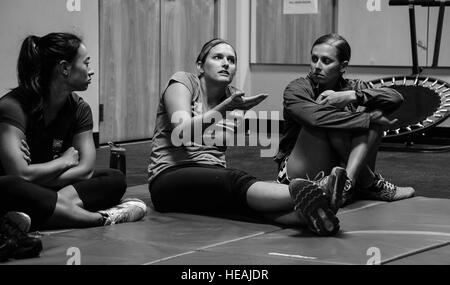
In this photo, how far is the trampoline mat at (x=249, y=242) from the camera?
2.77m

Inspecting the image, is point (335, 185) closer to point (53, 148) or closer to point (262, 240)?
point (262, 240)

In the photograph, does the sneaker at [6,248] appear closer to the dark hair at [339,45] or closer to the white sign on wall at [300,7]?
the dark hair at [339,45]

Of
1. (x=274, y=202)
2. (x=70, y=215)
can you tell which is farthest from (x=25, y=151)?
(x=274, y=202)

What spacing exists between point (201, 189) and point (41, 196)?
666 mm

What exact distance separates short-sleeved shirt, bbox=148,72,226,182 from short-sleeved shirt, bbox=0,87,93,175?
12.7 inches

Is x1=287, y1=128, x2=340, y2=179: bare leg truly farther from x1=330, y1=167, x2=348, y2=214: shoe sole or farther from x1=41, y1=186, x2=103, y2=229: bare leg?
x1=41, y1=186, x2=103, y2=229: bare leg

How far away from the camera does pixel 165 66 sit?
286 inches

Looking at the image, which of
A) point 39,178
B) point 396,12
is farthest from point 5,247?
point 396,12

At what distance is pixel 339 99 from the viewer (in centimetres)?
372

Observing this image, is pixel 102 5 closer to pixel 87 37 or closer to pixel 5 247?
pixel 87 37

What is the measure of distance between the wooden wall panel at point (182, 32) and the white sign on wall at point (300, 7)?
737mm

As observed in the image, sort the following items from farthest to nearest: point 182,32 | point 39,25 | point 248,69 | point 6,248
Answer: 1. point 248,69
2. point 182,32
3. point 39,25
4. point 6,248

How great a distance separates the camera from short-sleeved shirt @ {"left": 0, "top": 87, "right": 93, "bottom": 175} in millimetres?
3184

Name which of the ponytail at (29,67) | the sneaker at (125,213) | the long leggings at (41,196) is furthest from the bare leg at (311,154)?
the ponytail at (29,67)
